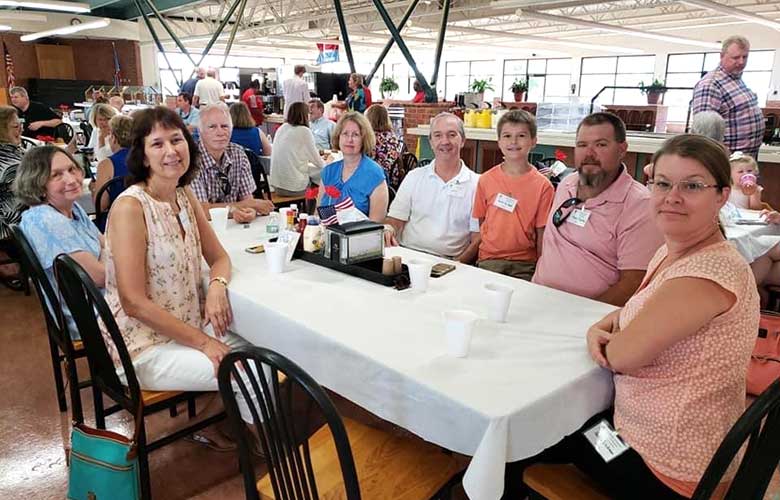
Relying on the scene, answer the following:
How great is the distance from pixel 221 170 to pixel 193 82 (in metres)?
5.33

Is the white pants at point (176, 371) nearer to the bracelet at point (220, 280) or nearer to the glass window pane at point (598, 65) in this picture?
the bracelet at point (220, 280)

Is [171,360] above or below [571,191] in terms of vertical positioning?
below

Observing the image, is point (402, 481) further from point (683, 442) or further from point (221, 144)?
point (221, 144)

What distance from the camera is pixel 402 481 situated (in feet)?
4.50

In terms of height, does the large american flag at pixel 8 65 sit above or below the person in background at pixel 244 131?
above

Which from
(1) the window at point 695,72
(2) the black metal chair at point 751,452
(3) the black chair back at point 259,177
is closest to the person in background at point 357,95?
(3) the black chair back at point 259,177

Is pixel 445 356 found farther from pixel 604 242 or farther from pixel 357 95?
pixel 357 95

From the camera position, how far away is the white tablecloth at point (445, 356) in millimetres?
1181

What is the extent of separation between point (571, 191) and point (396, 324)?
1.02 m

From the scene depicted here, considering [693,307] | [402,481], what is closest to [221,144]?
[402,481]

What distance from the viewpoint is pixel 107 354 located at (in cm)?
170

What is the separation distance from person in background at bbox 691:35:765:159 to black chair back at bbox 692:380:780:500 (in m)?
3.62

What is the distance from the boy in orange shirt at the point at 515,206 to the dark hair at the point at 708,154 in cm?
116

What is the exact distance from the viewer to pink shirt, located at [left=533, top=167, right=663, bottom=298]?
1936 millimetres
